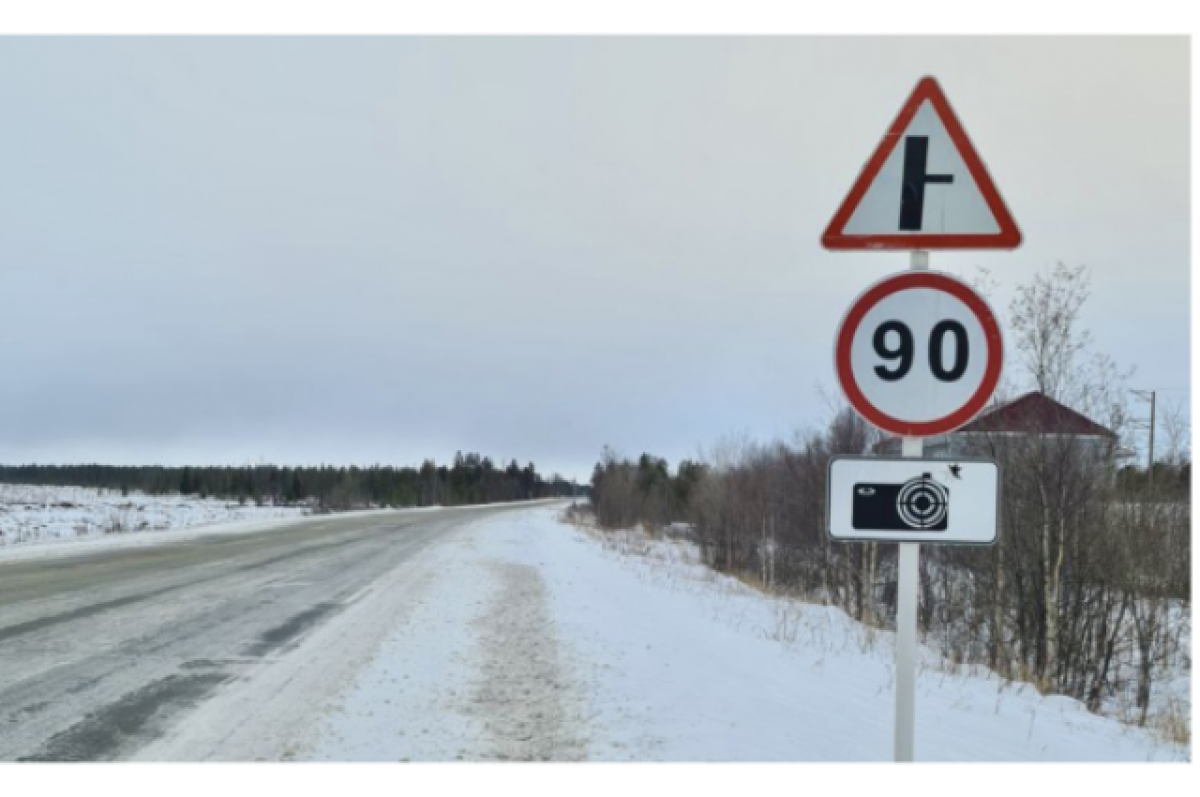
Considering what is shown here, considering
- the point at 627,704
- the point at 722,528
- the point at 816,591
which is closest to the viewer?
the point at 627,704

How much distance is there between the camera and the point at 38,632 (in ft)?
27.8

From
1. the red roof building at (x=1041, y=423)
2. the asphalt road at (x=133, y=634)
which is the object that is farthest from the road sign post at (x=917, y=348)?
the red roof building at (x=1041, y=423)

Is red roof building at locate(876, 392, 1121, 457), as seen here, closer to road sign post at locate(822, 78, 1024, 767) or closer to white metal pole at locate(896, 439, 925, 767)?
road sign post at locate(822, 78, 1024, 767)

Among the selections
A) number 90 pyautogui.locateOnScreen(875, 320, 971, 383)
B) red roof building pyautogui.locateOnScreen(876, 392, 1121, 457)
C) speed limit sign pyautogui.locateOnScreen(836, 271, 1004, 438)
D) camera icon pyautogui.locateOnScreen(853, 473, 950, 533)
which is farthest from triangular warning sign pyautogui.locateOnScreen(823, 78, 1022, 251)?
red roof building pyautogui.locateOnScreen(876, 392, 1121, 457)

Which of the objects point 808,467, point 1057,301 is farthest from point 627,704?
point 808,467

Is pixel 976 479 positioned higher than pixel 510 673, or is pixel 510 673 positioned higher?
pixel 976 479

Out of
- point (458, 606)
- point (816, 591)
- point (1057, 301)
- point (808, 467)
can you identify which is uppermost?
point (1057, 301)

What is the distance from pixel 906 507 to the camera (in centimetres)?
289

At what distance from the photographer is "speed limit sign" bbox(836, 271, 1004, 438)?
2.90 m

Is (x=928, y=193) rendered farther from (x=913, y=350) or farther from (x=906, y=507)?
(x=906, y=507)

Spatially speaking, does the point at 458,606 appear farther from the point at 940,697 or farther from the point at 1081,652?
the point at 1081,652

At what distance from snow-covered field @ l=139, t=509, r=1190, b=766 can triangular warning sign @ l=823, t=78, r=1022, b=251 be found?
10.4 ft
